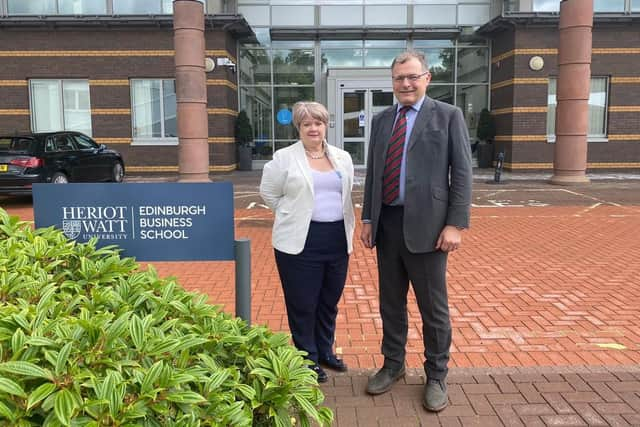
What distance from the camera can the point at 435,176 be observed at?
3223 millimetres

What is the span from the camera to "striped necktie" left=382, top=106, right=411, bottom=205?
10.9 feet

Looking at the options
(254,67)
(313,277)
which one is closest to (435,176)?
(313,277)

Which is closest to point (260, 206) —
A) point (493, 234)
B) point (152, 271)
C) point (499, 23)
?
point (493, 234)

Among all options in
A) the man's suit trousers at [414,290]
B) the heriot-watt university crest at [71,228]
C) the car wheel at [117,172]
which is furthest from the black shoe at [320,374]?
the car wheel at [117,172]

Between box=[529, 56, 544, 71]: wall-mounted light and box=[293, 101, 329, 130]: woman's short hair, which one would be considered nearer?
box=[293, 101, 329, 130]: woman's short hair

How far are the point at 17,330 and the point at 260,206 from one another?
396 inches

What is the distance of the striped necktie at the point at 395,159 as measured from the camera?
10.9 ft

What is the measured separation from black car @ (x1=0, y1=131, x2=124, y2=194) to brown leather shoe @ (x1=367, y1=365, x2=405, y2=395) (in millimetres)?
9688

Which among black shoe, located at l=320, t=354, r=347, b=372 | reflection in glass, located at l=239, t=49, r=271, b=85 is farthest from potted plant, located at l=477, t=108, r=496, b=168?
black shoe, located at l=320, t=354, r=347, b=372

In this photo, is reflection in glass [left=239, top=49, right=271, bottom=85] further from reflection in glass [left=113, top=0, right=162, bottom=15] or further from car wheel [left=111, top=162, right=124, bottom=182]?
car wheel [left=111, top=162, right=124, bottom=182]

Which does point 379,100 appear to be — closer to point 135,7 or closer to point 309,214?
point 135,7

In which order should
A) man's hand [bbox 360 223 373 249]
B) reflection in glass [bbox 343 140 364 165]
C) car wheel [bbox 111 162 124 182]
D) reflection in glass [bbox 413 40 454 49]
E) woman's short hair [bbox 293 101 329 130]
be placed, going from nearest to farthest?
woman's short hair [bbox 293 101 329 130], man's hand [bbox 360 223 373 249], car wheel [bbox 111 162 124 182], reflection in glass [bbox 343 140 364 165], reflection in glass [bbox 413 40 454 49]

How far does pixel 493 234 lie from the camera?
28.7ft

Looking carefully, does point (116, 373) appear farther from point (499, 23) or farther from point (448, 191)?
point (499, 23)
